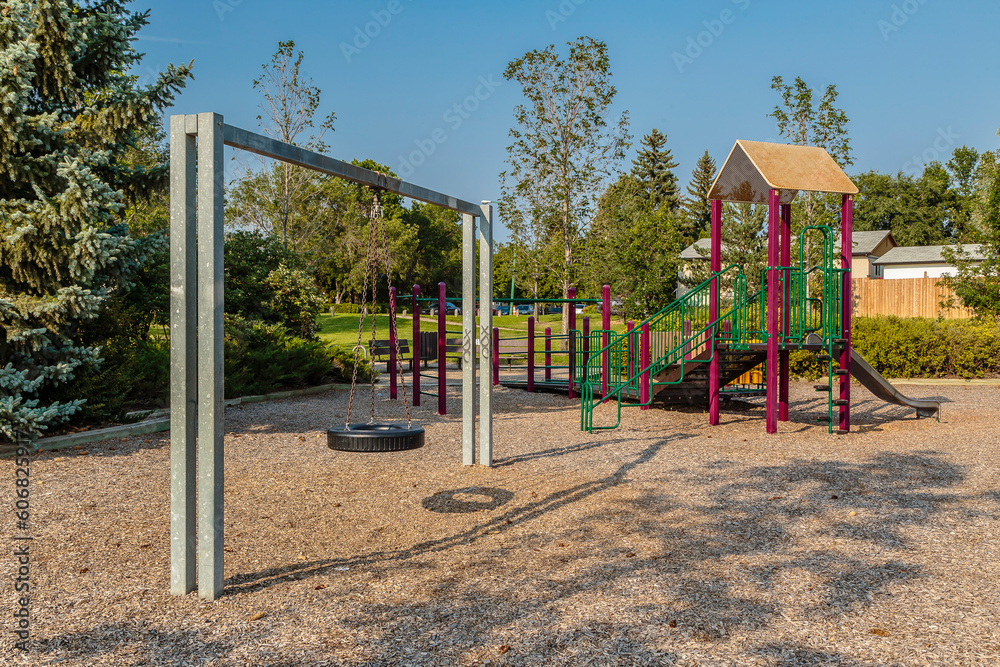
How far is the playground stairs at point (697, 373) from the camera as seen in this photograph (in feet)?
34.6

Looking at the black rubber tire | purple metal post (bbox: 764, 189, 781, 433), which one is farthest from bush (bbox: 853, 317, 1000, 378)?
the black rubber tire

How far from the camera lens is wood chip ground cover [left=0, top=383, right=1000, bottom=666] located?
3371 mm

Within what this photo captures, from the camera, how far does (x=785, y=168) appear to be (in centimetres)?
962

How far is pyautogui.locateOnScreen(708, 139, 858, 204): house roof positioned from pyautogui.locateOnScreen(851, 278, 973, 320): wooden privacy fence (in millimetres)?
16869

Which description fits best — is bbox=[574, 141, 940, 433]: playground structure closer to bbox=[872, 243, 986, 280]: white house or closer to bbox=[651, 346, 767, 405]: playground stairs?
bbox=[651, 346, 767, 405]: playground stairs

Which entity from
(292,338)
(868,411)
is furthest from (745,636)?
(292,338)

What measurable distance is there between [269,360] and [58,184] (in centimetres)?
565

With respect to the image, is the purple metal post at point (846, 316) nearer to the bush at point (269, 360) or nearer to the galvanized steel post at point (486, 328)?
the galvanized steel post at point (486, 328)

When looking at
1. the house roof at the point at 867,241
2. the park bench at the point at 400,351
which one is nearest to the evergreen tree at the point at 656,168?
the house roof at the point at 867,241

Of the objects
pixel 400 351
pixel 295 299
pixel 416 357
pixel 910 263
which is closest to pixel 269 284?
pixel 295 299

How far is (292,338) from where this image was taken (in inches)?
571

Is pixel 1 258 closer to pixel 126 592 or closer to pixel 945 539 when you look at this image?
pixel 126 592

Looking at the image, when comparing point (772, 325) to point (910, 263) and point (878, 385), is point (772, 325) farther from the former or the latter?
point (910, 263)

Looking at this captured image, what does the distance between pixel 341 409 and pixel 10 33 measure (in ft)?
21.3
